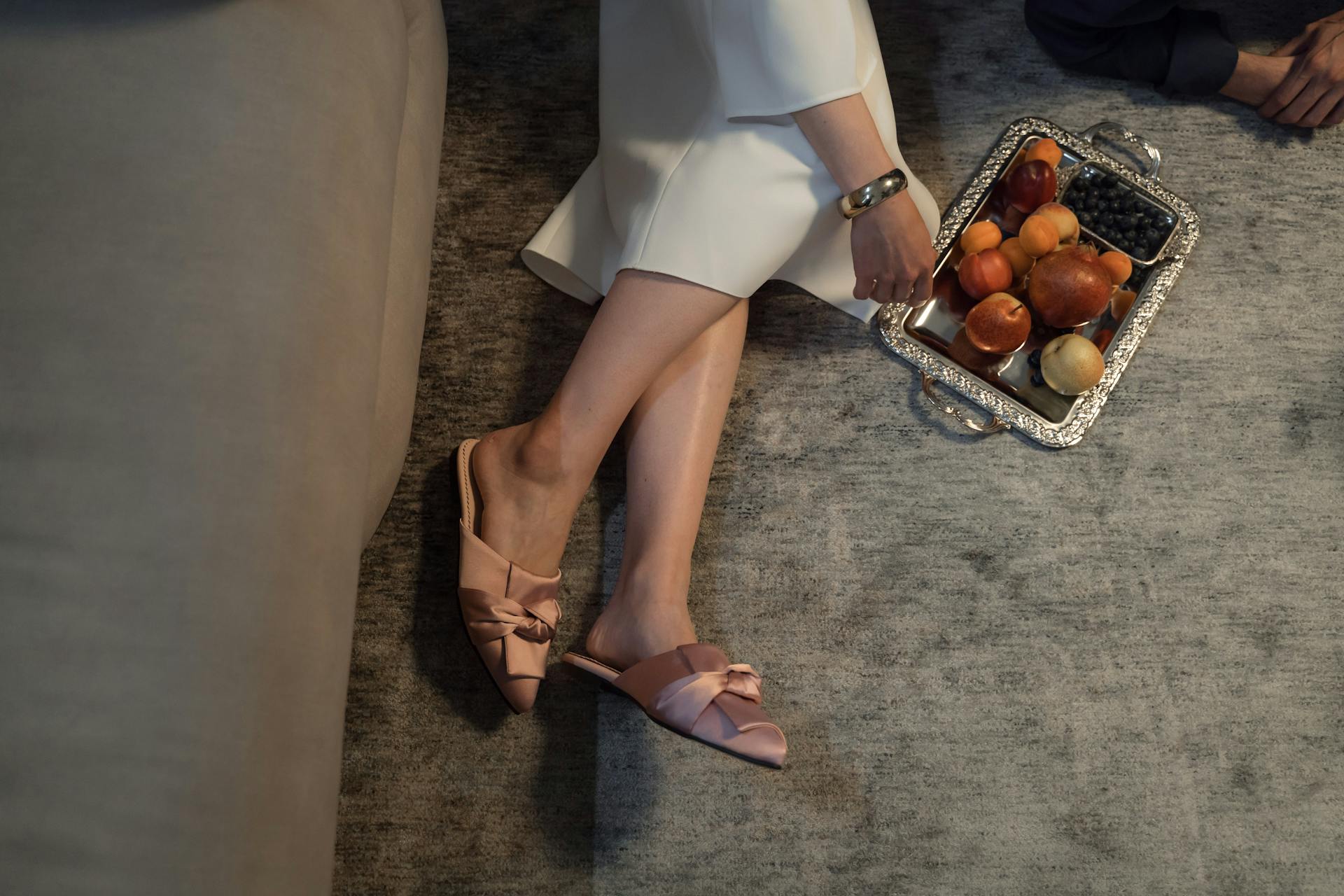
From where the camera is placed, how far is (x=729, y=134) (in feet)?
2.91

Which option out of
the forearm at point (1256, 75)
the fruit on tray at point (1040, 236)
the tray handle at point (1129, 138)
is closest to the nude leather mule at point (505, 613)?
the fruit on tray at point (1040, 236)

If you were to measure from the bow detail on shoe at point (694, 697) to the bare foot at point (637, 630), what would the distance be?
71 mm

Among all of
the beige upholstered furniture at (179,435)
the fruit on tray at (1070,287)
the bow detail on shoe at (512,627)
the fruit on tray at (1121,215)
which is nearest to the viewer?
the beige upholstered furniture at (179,435)

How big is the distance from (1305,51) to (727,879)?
1351 mm

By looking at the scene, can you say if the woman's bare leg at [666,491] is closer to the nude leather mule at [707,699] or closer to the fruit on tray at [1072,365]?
the nude leather mule at [707,699]

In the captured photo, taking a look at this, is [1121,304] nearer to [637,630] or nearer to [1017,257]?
[1017,257]

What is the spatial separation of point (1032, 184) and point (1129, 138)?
0.21 m

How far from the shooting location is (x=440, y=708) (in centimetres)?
98

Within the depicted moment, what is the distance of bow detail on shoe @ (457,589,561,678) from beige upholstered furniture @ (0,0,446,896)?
0.65 ft

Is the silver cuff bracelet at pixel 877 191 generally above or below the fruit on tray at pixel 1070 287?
above

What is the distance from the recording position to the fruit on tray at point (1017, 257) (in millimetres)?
1112

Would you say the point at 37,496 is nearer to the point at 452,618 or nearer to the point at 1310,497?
the point at 452,618

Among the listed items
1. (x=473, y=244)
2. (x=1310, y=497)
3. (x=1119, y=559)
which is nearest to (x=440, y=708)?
(x=473, y=244)

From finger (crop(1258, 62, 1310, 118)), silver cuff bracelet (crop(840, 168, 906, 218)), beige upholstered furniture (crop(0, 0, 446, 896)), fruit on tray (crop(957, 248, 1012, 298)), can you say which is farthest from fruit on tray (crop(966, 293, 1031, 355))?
beige upholstered furniture (crop(0, 0, 446, 896))
